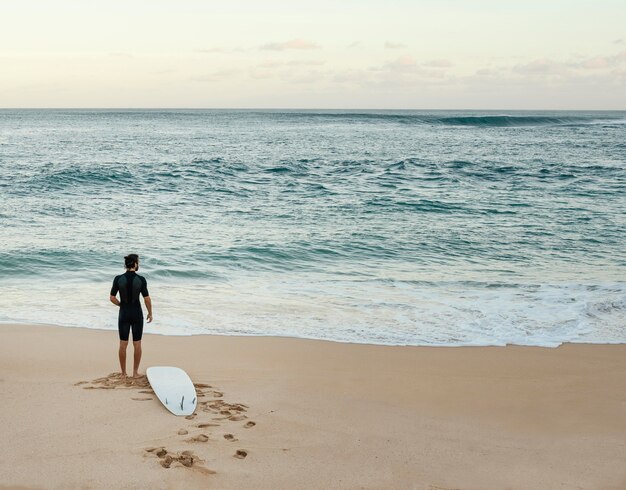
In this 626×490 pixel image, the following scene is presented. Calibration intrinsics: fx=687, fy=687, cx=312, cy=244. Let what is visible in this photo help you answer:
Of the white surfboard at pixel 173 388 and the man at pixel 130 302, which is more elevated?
the man at pixel 130 302

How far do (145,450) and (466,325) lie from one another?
654 cm

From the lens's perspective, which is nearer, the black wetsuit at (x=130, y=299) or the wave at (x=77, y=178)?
the black wetsuit at (x=130, y=299)

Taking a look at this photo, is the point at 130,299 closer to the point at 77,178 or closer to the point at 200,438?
the point at 200,438

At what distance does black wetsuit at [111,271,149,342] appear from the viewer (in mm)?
8234

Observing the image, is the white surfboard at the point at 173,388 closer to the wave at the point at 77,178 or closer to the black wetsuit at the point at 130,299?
the black wetsuit at the point at 130,299

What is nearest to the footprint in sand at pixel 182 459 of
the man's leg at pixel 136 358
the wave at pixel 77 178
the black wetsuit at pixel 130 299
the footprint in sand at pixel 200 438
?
the footprint in sand at pixel 200 438

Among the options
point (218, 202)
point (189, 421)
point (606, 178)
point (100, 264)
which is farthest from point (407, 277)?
point (606, 178)

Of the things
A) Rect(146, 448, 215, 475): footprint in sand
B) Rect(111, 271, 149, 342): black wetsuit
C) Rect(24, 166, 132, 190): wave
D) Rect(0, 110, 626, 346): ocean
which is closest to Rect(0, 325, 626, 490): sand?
Rect(146, 448, 215, 475): footprint in sand

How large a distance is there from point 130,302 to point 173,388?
4.22 ft

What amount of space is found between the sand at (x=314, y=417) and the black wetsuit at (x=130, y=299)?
62 cm

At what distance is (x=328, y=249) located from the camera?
56.9 feet

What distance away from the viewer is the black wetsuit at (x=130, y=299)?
27.0 ft

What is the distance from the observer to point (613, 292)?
44.1 ft

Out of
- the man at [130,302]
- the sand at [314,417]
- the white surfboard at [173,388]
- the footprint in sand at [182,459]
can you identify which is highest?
the man at [130,302]
